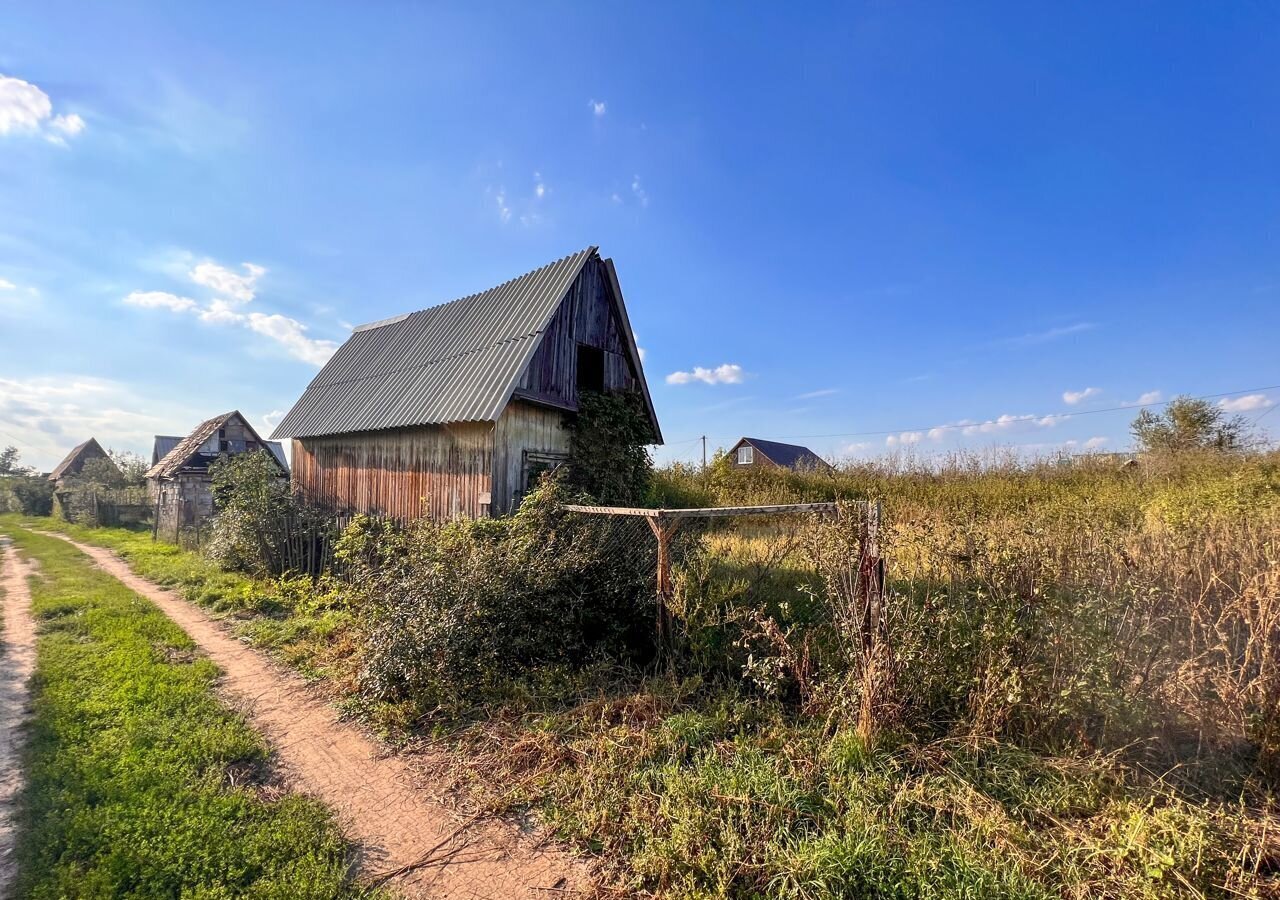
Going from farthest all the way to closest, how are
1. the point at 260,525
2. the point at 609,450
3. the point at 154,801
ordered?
the point at 260,525 → the point at 609,450 → the point at 154,801

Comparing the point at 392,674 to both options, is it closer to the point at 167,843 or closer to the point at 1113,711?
the point at 167,843

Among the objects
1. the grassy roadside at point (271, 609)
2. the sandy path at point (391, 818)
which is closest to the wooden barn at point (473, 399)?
the grassy roadside at point (271, 609)

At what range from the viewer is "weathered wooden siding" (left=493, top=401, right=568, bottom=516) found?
9.65 m

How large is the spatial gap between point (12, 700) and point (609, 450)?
8.90m

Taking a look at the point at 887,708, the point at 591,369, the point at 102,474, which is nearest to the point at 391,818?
the point at 887,708

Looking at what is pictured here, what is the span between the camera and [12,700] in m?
5.72

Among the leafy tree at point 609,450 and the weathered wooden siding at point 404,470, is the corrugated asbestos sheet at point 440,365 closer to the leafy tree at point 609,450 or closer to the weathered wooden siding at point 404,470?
the weathered wooden siding at point 404,470

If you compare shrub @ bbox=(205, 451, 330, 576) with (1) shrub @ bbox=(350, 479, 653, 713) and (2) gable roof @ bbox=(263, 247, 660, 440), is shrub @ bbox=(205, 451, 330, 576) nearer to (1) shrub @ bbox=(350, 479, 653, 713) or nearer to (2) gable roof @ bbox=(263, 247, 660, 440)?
(2) gable roof @ bbox=(263, 247, 660, 440)

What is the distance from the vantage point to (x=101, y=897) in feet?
9.88

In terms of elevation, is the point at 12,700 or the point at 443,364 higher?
the point at 443,364

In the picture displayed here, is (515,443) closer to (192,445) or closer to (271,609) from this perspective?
(271,609)

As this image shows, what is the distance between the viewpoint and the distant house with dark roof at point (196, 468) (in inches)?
787

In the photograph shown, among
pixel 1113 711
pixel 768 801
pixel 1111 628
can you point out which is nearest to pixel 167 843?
pixel 768 801

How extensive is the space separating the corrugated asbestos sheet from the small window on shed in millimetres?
1678
